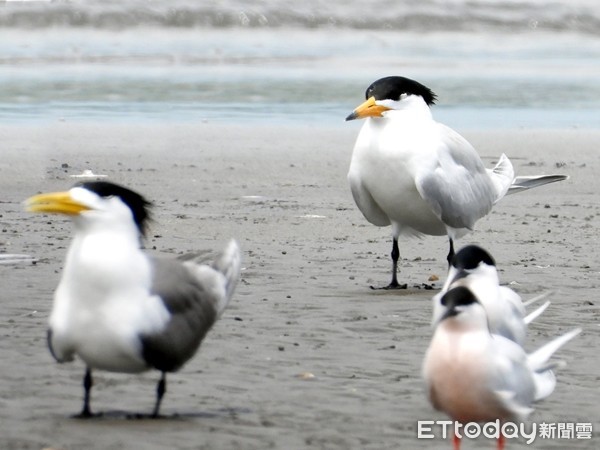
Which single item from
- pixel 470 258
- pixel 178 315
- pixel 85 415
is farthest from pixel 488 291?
pixel 85 415

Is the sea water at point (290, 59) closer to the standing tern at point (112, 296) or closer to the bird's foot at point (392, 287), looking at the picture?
the bird's foot at point (392, 287)

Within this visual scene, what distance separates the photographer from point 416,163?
28.0 feet

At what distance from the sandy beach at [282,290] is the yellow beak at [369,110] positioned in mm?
926

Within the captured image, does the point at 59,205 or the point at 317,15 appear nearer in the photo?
the point at 59,205

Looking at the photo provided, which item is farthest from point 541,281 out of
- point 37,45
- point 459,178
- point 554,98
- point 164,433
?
point 37,45

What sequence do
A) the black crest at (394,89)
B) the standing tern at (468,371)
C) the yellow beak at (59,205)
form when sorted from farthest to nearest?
the black crest at (394,89)
the yellow beak at (59,205)
the standing tern at (468,371)

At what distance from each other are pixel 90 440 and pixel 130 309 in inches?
18.2

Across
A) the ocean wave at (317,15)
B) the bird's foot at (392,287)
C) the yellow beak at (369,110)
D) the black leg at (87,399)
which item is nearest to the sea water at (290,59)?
the ocean wave at (317,15)

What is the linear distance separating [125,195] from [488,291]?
160 cm

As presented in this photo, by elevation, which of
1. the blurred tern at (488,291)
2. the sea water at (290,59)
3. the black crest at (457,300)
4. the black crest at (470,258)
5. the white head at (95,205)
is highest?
the white head at (95,205)

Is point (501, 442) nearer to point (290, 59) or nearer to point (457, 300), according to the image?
point (457, 300)

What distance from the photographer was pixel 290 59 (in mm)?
24234

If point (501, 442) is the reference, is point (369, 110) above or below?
above

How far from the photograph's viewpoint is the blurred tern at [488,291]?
601cm
